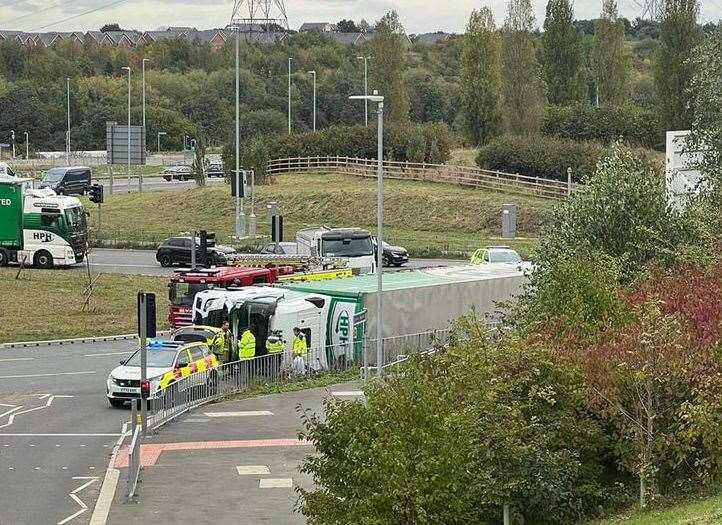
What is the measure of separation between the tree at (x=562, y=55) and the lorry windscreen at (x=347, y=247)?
5444 cm

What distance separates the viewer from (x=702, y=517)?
17.9m

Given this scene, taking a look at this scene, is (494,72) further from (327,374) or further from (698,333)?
(698,333)

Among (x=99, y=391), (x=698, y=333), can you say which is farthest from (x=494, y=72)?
(x=698, y=333)

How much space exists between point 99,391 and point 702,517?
763 inches

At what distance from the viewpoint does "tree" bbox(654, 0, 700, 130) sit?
83.4m

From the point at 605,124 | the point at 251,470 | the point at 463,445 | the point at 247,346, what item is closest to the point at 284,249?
the point at 247,346

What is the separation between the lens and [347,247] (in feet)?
176

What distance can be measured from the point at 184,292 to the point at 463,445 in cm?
2313

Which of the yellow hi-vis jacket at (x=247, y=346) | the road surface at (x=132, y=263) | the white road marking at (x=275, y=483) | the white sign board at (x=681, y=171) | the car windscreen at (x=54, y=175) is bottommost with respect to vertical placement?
the road surface at (x=132, y=263)

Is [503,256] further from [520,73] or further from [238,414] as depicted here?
[520,73]

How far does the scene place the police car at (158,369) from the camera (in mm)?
31516

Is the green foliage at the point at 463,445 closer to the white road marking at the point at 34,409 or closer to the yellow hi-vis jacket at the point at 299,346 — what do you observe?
the white road marking at the point at 34,409

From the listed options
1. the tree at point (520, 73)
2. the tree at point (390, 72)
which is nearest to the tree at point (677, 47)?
the tree at point (520, 73)

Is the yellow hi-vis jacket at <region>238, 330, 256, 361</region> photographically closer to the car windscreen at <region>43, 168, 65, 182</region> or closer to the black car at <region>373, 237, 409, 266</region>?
the black car at <region>373, 237, 409, 266</region>
